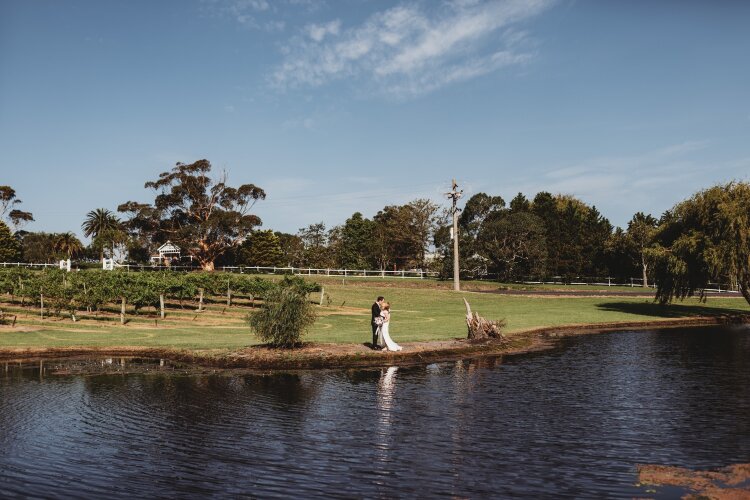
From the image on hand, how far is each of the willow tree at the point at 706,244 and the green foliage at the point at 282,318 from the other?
1379 inches

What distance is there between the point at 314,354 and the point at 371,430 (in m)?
11.0

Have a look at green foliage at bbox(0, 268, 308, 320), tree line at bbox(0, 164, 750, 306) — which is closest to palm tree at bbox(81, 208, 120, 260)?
tree line at bbox(0, 164, 750, 306)

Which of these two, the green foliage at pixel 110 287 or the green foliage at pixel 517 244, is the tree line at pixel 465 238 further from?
the green foliage at pixel 110 287

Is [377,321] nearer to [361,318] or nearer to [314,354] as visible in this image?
[314,354]

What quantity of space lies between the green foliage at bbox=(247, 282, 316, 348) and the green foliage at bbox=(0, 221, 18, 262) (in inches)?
4027

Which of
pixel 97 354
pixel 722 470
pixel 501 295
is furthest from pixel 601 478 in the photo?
pixel 501 295

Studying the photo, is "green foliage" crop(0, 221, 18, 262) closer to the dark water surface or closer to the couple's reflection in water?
the dark water surface

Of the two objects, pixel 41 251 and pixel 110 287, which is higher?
pixel 41 251

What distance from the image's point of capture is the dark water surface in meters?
10.7

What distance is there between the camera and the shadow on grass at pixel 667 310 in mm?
48875

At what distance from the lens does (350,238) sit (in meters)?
125

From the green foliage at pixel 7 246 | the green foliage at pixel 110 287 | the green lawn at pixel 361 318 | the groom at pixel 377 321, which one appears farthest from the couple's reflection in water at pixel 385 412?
the green foliage at pixel 7 246

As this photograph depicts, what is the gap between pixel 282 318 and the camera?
82.4 ft

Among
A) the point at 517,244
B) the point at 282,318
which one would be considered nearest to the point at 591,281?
the point at 517,244
